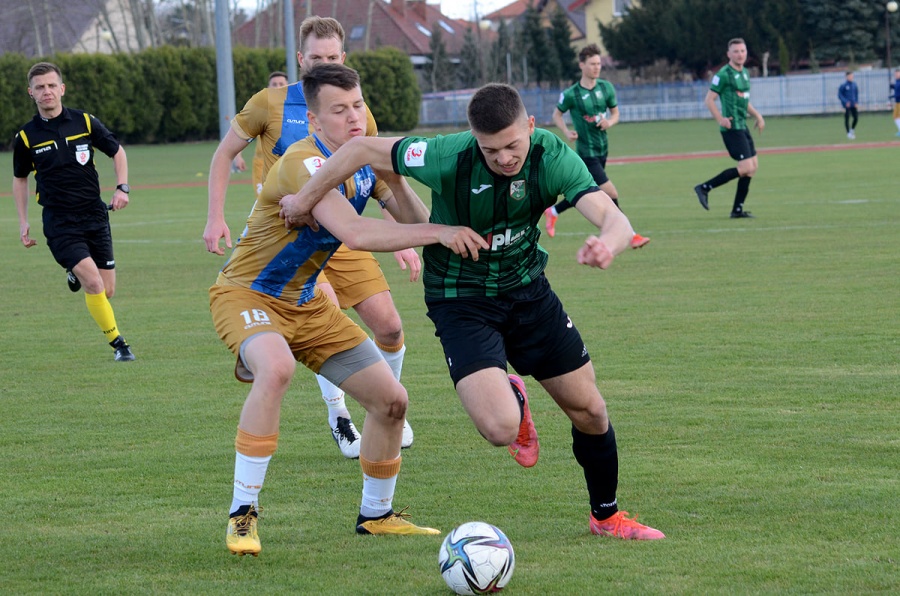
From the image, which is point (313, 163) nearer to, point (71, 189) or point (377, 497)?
point (377, 497)

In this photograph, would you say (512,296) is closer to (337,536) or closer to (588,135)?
(337,536)

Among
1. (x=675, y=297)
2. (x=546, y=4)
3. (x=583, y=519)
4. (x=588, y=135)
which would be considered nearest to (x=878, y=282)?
(x=675, y=297)

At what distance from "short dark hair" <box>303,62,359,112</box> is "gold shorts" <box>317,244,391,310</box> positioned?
1.68 m

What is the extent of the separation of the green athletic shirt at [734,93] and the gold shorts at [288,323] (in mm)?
12682

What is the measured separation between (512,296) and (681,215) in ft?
44.9

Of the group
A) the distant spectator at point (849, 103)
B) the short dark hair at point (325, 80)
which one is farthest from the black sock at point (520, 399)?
the distant spectator at point (849, 103)

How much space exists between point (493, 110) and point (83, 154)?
6283 mm

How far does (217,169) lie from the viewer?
6648 millimetres

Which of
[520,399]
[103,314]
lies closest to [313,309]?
[520,399]

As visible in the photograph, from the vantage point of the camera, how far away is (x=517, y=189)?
4.55 meters

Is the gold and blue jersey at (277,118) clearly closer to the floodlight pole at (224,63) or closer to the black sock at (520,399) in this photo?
the black sock at (520,399)

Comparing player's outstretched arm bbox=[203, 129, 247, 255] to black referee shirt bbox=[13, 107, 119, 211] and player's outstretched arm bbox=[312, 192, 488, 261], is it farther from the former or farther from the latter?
black referee shirt bbox=[13, 107, 119, 211]

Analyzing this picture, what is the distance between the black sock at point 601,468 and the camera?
188 inches

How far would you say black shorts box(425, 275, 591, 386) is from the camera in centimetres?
466
